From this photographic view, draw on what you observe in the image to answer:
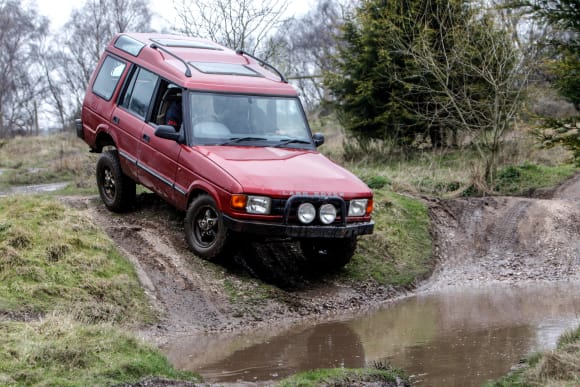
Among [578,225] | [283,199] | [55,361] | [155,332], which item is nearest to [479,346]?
[283,199]

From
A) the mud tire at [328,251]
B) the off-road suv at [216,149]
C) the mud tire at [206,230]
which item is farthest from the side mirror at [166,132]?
the mud tire at [328,251]

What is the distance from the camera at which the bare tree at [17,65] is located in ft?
150

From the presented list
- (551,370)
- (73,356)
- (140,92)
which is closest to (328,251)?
(140,92)

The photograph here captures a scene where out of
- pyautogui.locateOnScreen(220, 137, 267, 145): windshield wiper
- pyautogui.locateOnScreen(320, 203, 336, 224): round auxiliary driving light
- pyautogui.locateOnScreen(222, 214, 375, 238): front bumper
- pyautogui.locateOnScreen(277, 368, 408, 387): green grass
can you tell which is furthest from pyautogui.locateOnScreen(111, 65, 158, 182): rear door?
pyautogui.locateOnScreen(277, 368, 408, 387): green grass

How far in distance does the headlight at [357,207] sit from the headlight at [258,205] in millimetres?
1047

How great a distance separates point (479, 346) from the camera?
29.4 feet

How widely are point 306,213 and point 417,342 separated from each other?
1.92 m

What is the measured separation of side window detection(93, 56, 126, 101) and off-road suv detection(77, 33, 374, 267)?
0.02 meters

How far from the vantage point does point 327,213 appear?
10.2 metres

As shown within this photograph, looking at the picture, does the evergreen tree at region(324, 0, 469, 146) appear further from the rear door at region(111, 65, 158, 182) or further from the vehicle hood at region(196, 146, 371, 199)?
the vehicle hood at region(196, 146, 371, 199)

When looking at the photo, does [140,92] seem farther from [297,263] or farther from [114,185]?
[297,263]

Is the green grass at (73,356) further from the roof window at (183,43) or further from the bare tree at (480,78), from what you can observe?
the bare tree at (480,78)

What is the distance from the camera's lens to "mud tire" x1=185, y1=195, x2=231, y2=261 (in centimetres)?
1045

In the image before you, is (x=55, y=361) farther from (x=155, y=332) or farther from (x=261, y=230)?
(x=261, y=230)
